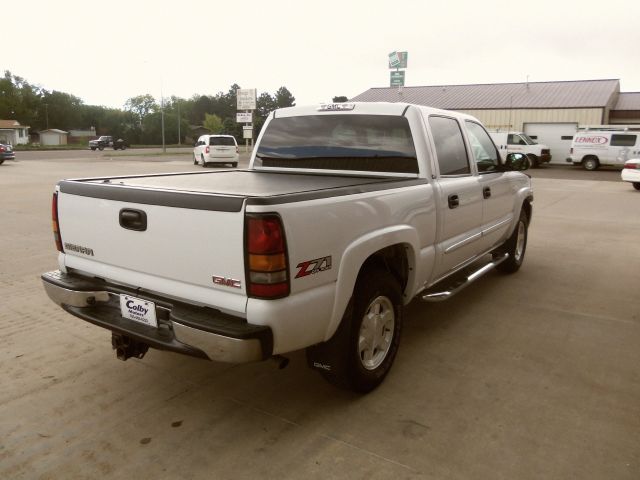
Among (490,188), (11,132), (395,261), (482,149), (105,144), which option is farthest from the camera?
(11,132)

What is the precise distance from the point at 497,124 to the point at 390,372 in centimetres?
3379

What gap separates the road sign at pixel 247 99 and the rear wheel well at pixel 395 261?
32144 mm

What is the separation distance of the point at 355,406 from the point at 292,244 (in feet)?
4.12

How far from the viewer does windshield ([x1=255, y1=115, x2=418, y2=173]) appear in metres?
4.16

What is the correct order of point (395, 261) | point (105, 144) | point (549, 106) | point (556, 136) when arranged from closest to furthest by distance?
point (395, 261)
point (556, 136)
point (549, 106)
point (105, 144)

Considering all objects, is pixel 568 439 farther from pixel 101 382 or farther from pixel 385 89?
pixel 385 89

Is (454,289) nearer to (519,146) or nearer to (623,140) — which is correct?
(623,140)

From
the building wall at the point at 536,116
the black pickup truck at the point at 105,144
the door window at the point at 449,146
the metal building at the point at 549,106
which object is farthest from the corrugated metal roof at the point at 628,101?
the black pickup truck at the point at 105,144

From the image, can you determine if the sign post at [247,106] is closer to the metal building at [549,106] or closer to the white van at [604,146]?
the metal building at [549,106]

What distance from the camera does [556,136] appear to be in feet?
106

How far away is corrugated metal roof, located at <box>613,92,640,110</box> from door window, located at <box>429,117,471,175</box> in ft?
116

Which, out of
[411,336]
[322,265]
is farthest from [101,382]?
[411,336]

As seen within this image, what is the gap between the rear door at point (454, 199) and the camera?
414 cm

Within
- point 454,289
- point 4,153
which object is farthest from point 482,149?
point 4,153
